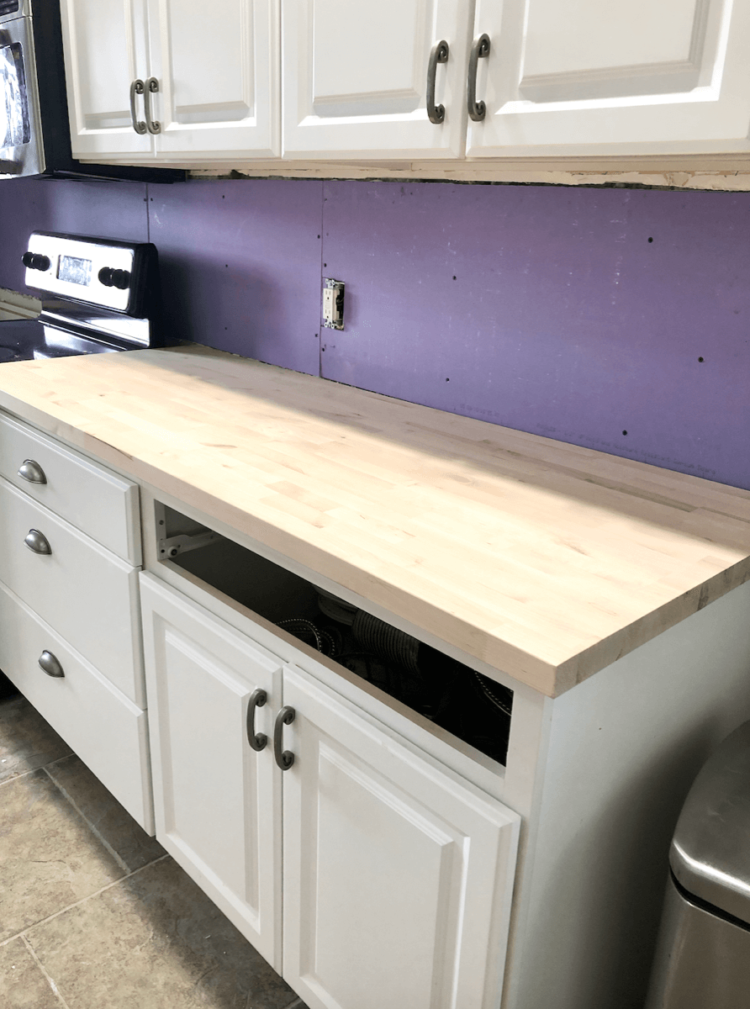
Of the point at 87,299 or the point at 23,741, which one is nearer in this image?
the point at 23,741

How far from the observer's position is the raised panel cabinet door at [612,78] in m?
0.79

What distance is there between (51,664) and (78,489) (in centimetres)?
48

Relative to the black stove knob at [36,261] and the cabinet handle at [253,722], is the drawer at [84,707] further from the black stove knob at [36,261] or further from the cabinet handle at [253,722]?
the black stove knob at [36,261]

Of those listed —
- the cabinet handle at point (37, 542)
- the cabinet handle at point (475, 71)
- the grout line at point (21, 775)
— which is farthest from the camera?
the grout line at point (21, 775)

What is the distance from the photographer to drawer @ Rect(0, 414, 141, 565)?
126 cm

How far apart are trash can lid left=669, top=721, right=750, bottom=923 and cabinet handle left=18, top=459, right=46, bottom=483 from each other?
1.21 metres

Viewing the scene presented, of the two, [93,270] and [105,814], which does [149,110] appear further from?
[105,814]

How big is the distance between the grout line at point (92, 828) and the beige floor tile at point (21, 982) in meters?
0.23

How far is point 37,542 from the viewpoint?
155cm

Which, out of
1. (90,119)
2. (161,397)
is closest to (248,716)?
(161,397)

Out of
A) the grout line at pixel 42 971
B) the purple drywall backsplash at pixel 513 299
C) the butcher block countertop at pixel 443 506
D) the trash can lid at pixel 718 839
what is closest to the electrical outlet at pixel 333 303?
the purple drywall backsplash at pixel 513 299

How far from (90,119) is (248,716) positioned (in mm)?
1380

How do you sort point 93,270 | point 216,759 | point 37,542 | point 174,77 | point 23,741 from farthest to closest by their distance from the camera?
1. point 93,270
2. point 23,741
3. point 37,542
4. point 174,77
5. point 216,759

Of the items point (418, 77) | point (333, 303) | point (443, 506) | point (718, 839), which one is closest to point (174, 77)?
point (333, 303)
